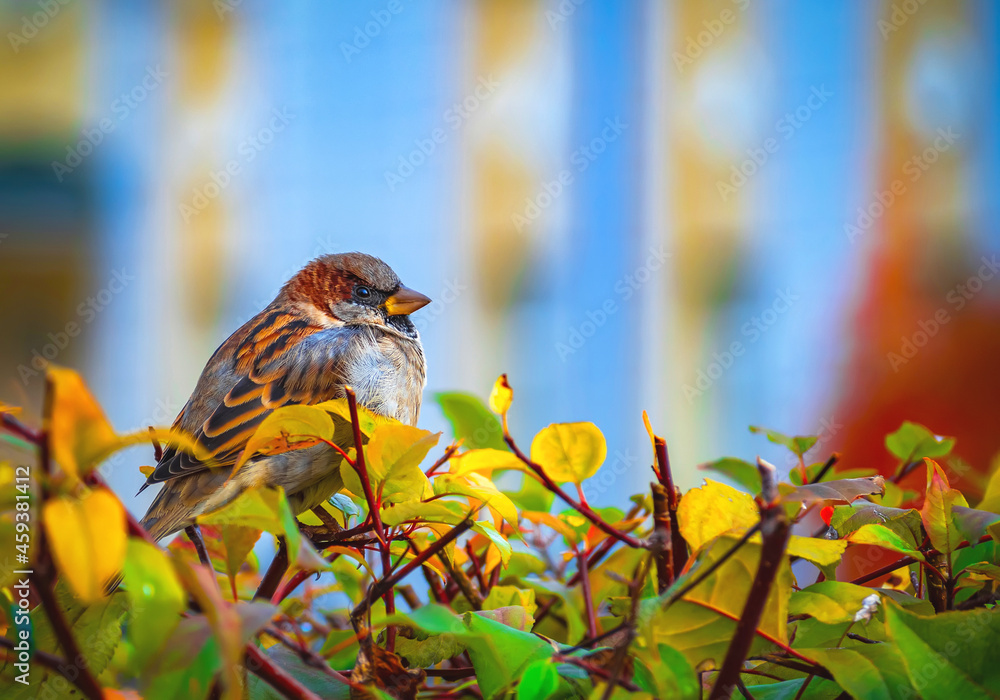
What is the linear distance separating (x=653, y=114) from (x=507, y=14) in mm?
879

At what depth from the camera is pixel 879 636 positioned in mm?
553

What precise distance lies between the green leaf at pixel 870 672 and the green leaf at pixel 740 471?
9.6 inches

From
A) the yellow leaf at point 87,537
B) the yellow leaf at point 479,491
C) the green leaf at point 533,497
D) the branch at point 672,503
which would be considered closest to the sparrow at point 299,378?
the green leaf at point 533,497

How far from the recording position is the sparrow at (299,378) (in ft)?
3.56

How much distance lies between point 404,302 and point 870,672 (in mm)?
1237

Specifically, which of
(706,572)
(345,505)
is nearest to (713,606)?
(706,572)

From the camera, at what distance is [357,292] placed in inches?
63.1

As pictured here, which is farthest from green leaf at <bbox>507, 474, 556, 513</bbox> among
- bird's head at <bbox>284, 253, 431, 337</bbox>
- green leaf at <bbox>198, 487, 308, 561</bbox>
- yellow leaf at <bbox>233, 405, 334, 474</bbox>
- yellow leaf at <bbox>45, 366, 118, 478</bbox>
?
bird's head at <bbox>284, 253, 431, 337</bbox>

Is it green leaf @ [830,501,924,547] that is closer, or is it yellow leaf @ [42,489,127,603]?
yellow leaf @ [42,489,127,603]

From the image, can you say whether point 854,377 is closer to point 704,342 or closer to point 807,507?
point 704,342

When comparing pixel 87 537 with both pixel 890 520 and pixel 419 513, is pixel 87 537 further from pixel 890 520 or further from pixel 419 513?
pixel 890 520

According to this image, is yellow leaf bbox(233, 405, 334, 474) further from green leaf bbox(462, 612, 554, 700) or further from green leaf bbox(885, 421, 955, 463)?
green leaf bbox(885, 421, 955, 463)

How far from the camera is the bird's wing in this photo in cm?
114

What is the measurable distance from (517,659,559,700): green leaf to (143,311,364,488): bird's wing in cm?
81
